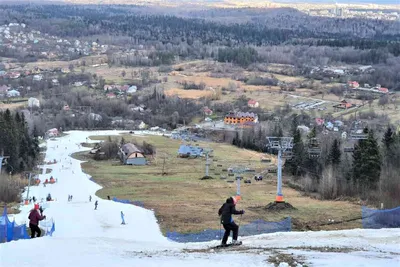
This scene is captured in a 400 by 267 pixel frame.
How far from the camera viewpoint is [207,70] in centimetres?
10575

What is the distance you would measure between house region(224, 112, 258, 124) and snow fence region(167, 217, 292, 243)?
4596 cm

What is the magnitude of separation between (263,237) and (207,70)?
9381cm

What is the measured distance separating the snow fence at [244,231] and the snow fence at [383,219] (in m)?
2.23

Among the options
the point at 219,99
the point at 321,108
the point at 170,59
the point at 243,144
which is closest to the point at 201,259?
the point at 243,144

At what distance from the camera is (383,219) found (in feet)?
50.6

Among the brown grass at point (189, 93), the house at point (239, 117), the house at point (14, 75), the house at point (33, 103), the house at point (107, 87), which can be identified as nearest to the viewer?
the house at point (239, 117)

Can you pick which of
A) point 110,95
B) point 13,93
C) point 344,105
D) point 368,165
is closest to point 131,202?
point 368,165

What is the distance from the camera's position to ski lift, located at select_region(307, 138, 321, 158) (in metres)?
35.6

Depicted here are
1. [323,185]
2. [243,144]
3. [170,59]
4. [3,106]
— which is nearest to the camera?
[323,185]

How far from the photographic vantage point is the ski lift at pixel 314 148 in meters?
35.6

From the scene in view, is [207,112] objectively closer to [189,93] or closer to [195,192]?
[189,93]

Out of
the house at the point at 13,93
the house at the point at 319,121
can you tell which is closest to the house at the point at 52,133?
the house at the point at 13,93

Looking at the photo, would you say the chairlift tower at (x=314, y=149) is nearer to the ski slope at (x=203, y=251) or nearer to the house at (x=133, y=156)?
the house at (x=133, y=156)

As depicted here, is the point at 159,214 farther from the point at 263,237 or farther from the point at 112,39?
the point at 112,39
